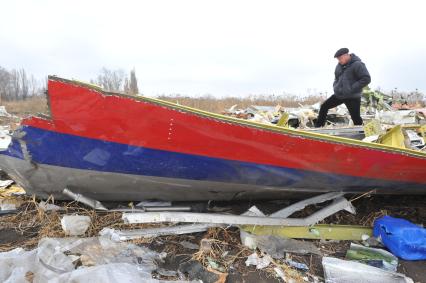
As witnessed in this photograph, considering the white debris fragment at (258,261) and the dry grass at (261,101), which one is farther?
the dry grass at (261,101)

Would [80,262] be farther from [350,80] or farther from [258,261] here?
[350,80]

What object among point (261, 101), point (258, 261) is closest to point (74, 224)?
point (258, 261)

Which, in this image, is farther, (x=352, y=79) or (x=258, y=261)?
(x=352, y=79)

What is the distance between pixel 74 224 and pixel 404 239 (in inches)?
106

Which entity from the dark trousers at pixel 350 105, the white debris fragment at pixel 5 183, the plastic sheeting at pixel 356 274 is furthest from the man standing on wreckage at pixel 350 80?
the white debris fragment at pixel 5 183

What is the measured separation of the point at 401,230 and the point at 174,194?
197 cm

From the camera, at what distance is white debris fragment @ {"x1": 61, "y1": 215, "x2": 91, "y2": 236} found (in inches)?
122

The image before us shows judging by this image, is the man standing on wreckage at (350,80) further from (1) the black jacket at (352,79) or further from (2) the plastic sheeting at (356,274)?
(2) the plastic sheeting at (356,274)

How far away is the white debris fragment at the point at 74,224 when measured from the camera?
122 inches

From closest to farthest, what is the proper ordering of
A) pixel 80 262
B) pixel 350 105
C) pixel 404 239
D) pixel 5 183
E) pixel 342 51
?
pixel 80 262, pixel 404 239, pixel 5 183, pixel 342 51, pixel 350 105

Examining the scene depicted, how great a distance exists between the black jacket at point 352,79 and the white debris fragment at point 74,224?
3644 mm

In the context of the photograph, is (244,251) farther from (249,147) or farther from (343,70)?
(343,70)

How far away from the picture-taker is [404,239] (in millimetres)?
3078

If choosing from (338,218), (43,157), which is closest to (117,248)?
(43,157)
